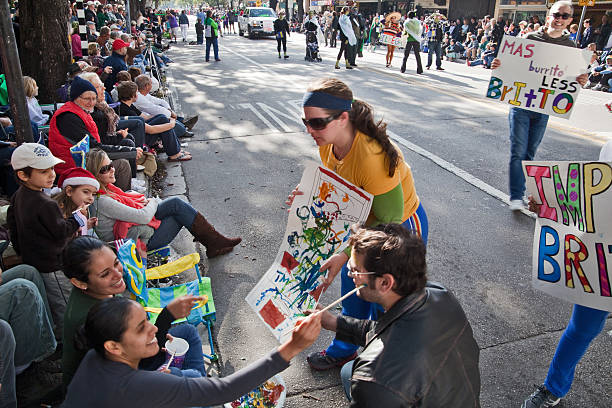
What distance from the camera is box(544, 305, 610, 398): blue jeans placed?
2.49m

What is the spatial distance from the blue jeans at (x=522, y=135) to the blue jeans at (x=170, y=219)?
12.0 feet

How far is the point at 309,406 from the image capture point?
109 inches

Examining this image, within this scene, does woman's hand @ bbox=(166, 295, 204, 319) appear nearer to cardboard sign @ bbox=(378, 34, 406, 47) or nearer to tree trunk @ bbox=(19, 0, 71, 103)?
tree trunk @ bbox=(19, 0, 71, 103)

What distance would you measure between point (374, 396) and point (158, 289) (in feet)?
7.83

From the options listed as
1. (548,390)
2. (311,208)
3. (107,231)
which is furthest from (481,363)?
(107,231)

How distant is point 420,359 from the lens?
1598 millimetres

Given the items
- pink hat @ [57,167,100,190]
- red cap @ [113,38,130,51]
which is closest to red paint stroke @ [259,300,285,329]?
pink hat @ [57,167,100,190]

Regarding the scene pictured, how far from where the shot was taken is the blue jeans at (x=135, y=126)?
6.54 m

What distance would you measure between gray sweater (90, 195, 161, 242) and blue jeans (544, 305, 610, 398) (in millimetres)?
3165

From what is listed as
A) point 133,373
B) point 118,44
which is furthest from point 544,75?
point 118,44

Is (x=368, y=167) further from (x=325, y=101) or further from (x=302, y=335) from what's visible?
(x=302, y=335)

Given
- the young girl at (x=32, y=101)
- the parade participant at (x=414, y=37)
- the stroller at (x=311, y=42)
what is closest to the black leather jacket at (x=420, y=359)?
the young girl at (x=32, y=101)

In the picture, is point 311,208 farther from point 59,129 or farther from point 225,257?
point 59,129

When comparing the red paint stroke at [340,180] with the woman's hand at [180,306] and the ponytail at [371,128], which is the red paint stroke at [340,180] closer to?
the ponytail at [371,128]
